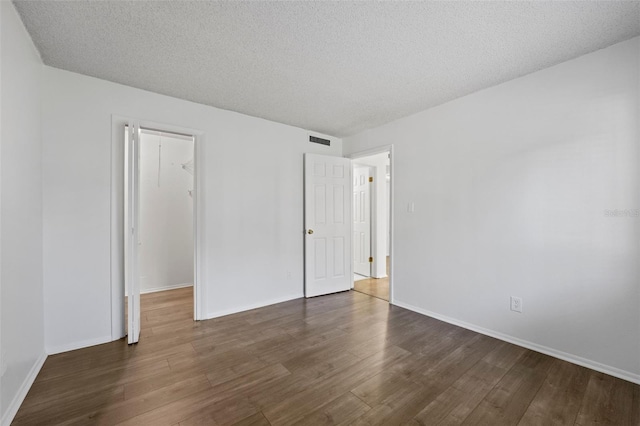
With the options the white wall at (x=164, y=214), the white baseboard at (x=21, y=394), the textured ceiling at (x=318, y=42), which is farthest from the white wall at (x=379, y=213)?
the white baseboard at (x=21, y=394)

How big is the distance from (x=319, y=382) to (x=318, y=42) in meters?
2.46

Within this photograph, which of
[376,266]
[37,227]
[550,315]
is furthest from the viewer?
[376,266]

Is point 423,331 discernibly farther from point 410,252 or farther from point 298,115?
point 298,115

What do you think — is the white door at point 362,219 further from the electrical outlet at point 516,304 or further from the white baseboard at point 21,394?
the white baseboard at point 21,394

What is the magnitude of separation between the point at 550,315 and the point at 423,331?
1.08 metres

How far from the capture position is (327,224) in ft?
13.3

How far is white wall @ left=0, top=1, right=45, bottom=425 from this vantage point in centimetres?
154

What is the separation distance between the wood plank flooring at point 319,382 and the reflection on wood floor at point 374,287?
1.17m

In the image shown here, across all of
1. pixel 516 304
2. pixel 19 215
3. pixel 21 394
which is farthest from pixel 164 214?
pixel 516 304

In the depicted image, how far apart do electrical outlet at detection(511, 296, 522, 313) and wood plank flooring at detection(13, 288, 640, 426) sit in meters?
0.33

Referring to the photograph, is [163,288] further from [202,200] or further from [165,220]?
[202,200]

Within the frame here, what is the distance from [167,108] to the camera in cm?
288

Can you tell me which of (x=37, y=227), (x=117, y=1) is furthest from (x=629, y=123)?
(x=37, y=227)

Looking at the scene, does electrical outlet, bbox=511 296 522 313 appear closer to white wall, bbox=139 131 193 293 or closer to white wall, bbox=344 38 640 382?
white wall, bbox=344 38 640 382
